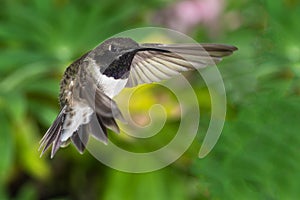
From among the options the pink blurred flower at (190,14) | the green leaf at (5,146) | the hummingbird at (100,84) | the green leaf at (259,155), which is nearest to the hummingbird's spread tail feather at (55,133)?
the hummingbird at (100,84)

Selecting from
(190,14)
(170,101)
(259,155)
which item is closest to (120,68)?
(259,155)

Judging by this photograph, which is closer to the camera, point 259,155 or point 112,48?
point 112,48

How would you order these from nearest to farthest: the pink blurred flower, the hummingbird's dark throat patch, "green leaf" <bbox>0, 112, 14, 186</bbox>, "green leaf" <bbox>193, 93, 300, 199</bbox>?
1. the hummingbird's dark throat patch
2. "green leaf" <bbox>193, 93, 300, 199</bbox>
3. "green leaf" <bbox>0, 112, 14, 186</bbox>
4. the pink blurred flower

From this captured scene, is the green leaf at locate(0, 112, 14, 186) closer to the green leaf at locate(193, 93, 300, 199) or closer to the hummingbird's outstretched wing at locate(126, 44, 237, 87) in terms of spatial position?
the green leaf at locate(193, 93, 300, 199)

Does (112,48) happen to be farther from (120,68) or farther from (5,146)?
(5,146)

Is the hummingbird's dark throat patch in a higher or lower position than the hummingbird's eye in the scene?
lower

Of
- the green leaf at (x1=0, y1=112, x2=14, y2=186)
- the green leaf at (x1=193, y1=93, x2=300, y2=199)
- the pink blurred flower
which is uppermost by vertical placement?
the pink blurred flower

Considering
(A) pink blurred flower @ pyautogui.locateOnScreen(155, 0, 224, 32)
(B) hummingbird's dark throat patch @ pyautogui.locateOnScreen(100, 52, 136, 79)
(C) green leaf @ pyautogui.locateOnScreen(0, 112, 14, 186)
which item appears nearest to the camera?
(B) hummingbird's dark throat patch @ pyautogui.locateOnScreen(100, 52, 136, 79)

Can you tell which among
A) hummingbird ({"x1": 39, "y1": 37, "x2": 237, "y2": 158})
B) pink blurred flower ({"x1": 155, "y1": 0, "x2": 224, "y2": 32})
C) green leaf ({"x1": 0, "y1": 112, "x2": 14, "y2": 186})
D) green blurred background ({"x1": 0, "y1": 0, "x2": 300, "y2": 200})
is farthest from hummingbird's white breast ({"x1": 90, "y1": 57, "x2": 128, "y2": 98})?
pink blurred flower ({"x1": 155, "y1": 0, "x2": 224, "y2": 32})
